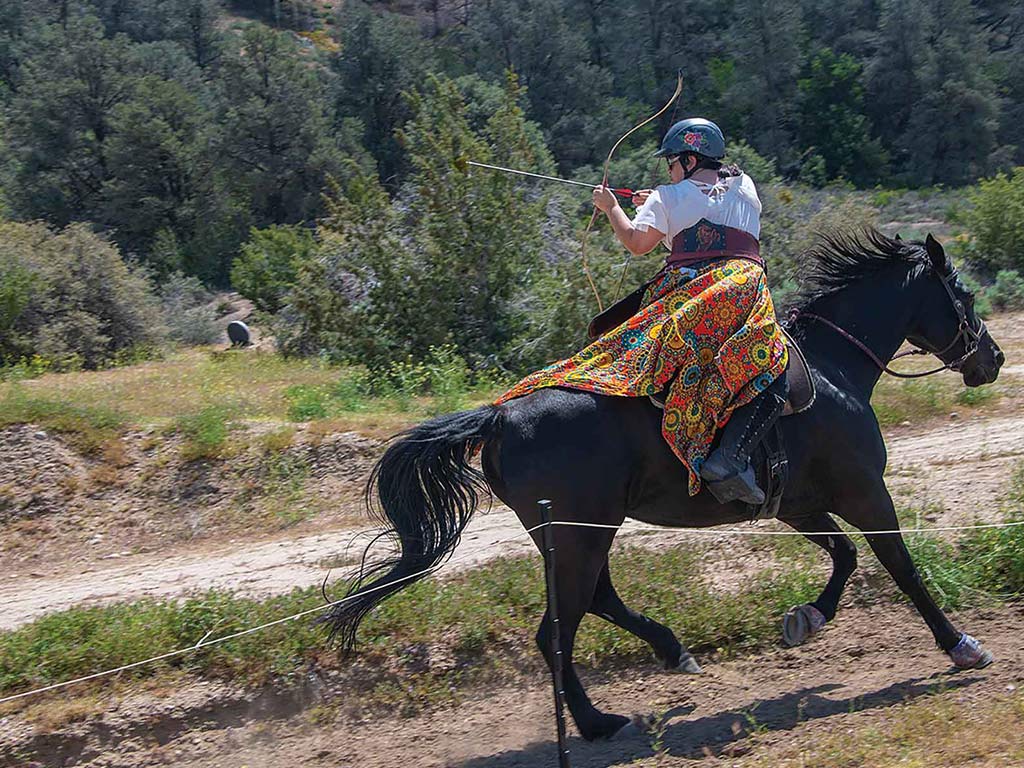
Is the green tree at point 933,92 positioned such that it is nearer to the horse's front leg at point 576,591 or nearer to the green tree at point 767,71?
the green tree at point 767,71

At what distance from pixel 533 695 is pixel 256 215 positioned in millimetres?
44242

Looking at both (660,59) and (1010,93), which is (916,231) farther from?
(660,59)

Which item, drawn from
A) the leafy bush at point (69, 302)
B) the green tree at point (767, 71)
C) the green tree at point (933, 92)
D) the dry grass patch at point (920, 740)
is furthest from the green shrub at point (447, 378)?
the green tree at point (933, 92)

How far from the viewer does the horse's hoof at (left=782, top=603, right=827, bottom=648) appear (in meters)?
5.80

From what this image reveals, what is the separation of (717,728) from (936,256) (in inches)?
119

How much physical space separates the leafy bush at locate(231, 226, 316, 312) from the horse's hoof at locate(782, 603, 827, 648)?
22378 mm

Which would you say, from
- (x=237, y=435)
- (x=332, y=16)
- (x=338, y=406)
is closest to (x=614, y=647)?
(x=237, y=435)

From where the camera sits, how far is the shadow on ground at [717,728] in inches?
205

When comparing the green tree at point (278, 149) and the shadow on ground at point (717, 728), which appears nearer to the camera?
the shadow on ground at point (717, 728)

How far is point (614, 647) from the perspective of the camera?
6.20 meters

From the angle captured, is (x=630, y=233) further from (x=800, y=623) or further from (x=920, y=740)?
(x=920, y=740)

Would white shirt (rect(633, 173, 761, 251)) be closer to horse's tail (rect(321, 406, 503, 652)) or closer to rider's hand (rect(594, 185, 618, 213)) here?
rider's hand (rect(594, 185, 618, 213))

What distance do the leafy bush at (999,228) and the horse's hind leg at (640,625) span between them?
20640 millimetres

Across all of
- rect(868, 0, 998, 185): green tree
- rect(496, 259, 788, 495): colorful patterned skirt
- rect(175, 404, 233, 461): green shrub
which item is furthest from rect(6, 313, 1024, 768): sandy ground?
rect(868, 0, 998, 185): green tree
